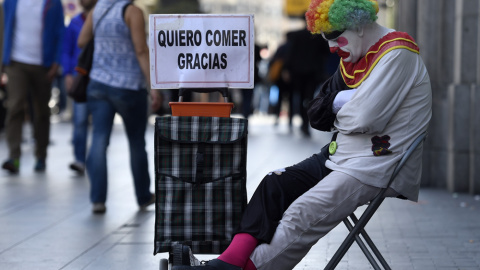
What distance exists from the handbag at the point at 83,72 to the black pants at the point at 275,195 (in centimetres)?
338

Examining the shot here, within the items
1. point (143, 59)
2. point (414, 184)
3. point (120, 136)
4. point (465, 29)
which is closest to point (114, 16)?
point (143, 59)

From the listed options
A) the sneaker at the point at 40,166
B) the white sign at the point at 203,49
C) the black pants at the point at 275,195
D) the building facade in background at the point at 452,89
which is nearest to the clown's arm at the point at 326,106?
the black pants at the point at 275,195

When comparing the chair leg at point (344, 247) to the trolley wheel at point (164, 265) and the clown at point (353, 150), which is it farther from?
the trolley wheel at point (164, 265)

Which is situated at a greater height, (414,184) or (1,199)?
(414,184)

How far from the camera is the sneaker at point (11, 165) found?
10.1m

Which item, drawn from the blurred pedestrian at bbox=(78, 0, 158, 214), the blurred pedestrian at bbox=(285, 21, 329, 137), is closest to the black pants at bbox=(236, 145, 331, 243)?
the blurred pedestrian at bbox=(78, 0, 158, 214)

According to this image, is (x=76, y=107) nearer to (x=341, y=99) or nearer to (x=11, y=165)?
(x=11, y=165)

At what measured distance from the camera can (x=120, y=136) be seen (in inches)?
643

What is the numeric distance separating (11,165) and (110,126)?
9.96 feet

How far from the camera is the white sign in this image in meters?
4.76

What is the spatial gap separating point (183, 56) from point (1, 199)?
13.4 ft

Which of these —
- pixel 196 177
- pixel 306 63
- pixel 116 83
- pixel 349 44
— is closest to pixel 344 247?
pixel 196 177

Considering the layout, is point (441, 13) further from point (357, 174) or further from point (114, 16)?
point (357, 174)

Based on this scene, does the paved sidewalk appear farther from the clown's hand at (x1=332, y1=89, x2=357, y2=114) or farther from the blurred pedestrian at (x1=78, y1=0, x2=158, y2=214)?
the clown's hand at (x1=332, y1=89, x2=357, y2=114)
